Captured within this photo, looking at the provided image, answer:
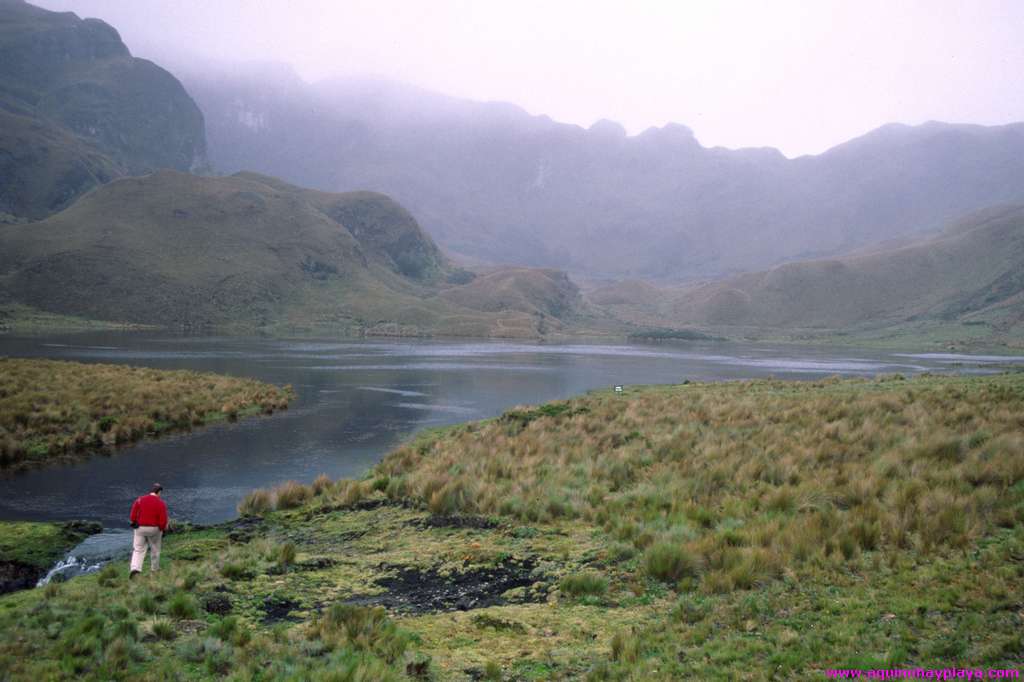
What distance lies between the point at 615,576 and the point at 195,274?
542 feet

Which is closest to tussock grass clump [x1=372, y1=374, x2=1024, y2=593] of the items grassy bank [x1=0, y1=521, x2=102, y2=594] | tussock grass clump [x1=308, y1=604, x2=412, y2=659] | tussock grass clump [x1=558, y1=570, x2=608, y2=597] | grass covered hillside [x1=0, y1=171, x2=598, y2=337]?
tussock grass clump [x1=558, y1=570, x2=608, y2=597]

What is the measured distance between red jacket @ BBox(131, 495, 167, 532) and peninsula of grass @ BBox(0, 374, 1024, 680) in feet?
3.09

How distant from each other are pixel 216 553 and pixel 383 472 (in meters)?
8.07

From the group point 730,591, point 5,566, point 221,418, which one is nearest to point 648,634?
point 730,591

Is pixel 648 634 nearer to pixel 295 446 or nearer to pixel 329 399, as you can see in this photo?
pixel 295 446

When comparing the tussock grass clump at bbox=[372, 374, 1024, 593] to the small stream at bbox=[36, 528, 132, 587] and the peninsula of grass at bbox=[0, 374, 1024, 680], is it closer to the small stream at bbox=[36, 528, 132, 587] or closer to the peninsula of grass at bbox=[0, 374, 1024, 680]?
the peninsula of grass at bbox=[0, 374, 1024, 680]

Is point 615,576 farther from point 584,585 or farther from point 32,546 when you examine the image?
point 32,546

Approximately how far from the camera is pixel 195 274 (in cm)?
15375

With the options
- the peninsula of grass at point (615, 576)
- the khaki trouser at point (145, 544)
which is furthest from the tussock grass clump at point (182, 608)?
the khaki trouser at point (145, 544)

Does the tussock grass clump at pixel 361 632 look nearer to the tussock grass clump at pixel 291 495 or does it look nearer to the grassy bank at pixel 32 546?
the grassy bank at pixel 32 546

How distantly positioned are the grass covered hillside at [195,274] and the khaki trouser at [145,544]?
13135 cm

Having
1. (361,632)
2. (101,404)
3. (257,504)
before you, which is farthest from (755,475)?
(101,404)

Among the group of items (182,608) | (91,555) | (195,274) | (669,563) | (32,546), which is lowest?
(91,555)

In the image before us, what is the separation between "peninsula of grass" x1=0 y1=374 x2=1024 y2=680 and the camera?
263 inches
